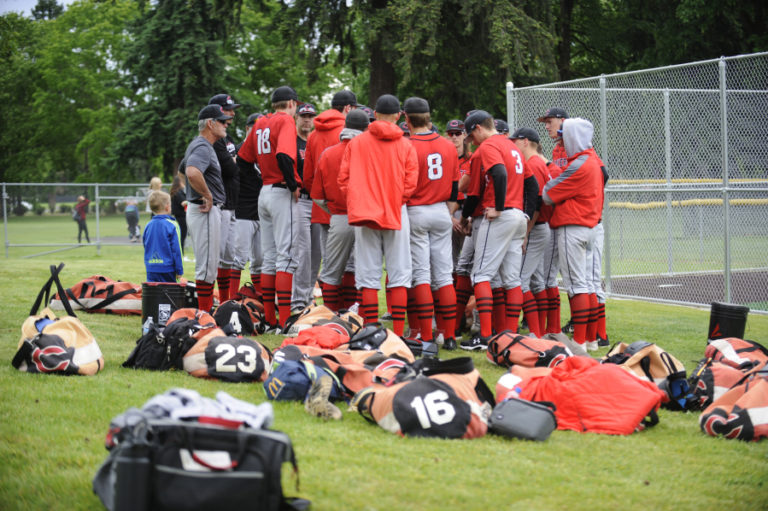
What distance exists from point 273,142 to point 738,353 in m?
5.21

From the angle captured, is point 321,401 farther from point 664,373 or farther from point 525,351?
point 664,373

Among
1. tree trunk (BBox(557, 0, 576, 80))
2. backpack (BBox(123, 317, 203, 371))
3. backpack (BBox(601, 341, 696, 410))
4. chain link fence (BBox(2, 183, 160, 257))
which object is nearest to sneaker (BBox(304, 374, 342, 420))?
backpack (BBox(123, 317, 203, 371))

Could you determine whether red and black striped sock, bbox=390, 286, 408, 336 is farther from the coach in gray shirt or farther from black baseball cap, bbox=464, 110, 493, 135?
the coach in gray shirt

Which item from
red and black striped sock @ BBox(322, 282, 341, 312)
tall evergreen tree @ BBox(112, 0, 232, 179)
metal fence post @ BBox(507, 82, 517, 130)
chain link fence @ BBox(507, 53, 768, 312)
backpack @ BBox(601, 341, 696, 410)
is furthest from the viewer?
tall evergreen tree @ BBox(112, 0, 232, 179)

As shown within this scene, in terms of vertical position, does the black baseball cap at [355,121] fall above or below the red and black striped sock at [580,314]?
above

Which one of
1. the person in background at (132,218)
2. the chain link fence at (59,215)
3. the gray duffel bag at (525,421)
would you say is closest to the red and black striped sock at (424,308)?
the gray duffel bag at (525,421)

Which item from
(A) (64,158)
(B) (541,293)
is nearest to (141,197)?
(B) (541,293)

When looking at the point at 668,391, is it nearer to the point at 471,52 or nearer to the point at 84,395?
the point at 84,395

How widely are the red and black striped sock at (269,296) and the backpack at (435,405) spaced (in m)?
3.94

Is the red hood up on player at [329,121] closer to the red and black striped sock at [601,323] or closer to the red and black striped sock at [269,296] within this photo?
the red and black striped sock at [269,296]

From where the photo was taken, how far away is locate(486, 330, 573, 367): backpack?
21.6ft

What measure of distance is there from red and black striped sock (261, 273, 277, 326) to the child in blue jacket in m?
0.95

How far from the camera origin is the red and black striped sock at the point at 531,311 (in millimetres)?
8578

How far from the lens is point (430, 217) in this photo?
7977 millimetres
